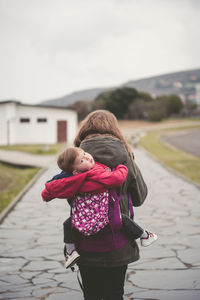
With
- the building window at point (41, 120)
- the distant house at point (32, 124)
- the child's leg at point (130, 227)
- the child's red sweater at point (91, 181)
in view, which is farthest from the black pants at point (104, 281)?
the building window at point (41, 120)

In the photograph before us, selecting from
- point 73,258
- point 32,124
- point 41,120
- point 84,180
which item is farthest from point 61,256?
point 41,120

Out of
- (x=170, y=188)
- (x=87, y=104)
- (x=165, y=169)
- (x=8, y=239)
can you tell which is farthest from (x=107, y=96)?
(x=8, y=239)

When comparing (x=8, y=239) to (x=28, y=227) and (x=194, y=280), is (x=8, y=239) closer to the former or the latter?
(x=28, y=227)

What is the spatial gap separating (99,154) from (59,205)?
245 inches

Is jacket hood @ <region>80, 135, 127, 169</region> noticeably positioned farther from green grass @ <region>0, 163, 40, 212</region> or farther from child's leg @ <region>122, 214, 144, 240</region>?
green grass @ <region>0, 163, 40, 212</region>

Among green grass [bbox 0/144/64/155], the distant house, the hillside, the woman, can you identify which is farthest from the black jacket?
the hillside

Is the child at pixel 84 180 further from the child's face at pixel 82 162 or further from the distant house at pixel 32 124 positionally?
the distant house at pixel 32 124

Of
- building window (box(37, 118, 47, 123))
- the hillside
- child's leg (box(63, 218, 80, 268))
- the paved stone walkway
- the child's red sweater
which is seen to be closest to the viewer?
the child's red sweater

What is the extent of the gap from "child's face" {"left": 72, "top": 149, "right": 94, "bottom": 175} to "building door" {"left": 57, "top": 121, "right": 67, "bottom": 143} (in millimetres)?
38375

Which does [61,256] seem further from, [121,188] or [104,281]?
[121,188]

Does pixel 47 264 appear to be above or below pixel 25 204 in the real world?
above

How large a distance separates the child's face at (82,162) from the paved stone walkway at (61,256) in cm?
90

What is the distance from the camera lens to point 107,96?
7906cm

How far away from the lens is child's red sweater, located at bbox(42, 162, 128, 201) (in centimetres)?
239
